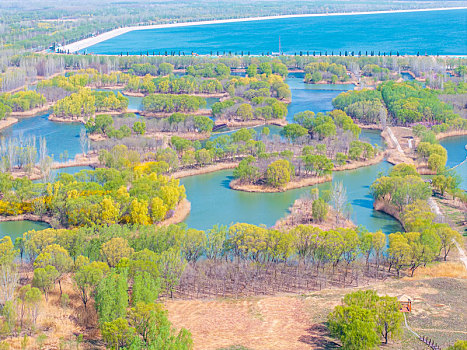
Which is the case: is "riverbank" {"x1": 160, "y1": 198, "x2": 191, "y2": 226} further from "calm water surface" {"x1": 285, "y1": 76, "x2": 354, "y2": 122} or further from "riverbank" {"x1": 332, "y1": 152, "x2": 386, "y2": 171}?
"calm water surface" {"x1": 285, "y1": 76, "x2": 354, "y2": 122}

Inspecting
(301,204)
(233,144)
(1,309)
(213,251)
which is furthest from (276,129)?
(1,309)

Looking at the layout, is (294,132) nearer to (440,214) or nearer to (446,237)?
(440,214)

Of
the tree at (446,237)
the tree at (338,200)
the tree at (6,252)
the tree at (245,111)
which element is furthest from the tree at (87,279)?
the tree at (245,111)

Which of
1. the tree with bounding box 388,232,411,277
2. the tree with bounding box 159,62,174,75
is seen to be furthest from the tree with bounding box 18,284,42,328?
the tree with bounding box 159,62,174,75

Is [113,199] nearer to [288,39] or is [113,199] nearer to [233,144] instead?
[233,144]

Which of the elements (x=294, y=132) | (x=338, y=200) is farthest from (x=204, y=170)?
(x=338, y=200)

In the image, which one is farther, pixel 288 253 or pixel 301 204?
pixel 301 204
